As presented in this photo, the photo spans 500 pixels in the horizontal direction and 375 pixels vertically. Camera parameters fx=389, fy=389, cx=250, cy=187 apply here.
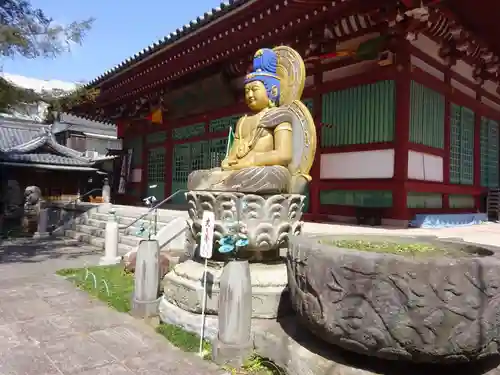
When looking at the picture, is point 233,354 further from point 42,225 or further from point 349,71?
point 42,225

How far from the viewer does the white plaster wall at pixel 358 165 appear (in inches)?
293

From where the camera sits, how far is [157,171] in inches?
564

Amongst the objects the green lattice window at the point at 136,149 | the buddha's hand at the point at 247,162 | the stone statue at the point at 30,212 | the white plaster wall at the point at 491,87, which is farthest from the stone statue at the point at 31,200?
the white plaster wall at the point at 491,87

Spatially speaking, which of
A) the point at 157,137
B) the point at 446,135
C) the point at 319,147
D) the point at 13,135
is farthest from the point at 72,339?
the point at 13,135

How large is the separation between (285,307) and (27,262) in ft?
19.4

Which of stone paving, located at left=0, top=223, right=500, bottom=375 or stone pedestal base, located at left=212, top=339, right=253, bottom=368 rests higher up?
stone pedestal base, located at left=212, top=339, right=253, bottom=368

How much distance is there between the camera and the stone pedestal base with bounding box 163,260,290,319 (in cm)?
345

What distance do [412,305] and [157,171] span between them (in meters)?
13.0

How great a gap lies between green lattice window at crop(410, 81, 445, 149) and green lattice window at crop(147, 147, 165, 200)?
887 cm

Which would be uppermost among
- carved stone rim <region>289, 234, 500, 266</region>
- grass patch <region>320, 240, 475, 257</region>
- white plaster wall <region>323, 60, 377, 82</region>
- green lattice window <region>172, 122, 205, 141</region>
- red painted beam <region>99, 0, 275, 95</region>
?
red painted beam <region>99, 0, 275, 95</region>

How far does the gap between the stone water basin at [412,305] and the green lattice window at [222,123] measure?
8879 millimetres

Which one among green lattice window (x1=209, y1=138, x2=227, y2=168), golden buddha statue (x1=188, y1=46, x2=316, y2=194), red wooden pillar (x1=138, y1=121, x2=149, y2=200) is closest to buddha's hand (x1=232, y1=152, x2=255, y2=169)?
golden buddha statue (x1=188, y1=46, x2=316, y2=194)

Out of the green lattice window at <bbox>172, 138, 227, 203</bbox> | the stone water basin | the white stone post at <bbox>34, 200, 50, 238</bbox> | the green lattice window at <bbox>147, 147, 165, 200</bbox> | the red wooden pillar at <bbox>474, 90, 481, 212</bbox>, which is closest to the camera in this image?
the stone water basin

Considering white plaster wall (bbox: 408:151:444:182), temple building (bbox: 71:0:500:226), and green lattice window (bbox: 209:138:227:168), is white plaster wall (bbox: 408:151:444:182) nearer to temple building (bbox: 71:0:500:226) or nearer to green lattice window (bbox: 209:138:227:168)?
temple building (bbox: 71:0:500:226)
